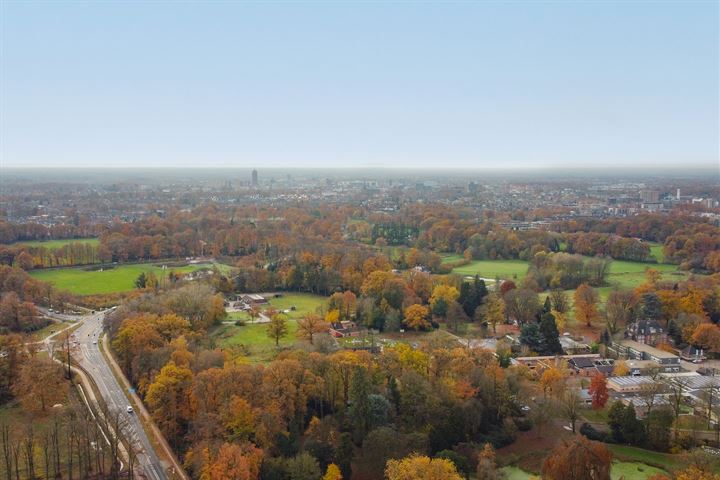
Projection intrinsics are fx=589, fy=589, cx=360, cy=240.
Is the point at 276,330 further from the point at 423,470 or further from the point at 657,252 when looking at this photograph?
the point at 657,252

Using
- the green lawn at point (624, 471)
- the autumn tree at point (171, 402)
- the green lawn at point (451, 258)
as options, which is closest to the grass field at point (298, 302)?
the autumn tree at point (171, 402)

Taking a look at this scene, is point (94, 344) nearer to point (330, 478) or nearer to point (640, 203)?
point (330, 478)

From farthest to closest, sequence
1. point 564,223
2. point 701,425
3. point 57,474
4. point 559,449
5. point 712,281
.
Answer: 1. point 564,223
2. point 712,281
3. point 701,425
4. point 57,474
5. point 559,449

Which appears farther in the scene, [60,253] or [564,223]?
[564,223]

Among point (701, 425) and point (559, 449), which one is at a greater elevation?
point (559, 449)

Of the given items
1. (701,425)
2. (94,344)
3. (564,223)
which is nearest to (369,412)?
(701,425)

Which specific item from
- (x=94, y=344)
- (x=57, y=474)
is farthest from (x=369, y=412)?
(x=94, y=344)

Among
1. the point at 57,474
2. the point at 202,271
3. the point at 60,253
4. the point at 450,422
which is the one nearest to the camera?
the point at 57,474

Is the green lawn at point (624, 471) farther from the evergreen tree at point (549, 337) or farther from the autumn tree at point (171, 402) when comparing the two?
the autumn tree at point (171, 402)
